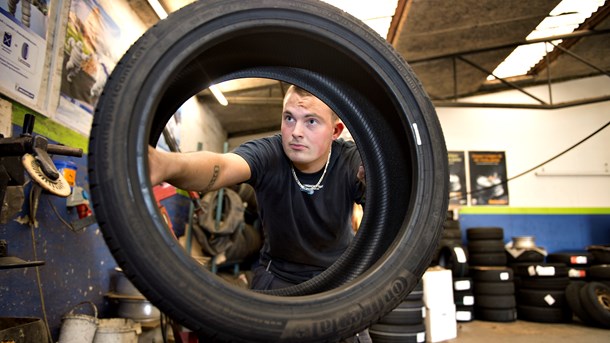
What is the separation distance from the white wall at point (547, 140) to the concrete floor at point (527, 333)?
249 cm

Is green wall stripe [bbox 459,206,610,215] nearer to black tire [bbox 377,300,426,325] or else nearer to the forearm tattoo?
black tire [bbox 377,300,426,325]

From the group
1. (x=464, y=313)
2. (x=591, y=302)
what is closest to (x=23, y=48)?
(x=464, y=313)

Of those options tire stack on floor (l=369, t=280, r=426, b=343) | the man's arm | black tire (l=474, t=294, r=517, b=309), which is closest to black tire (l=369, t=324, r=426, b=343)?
tire stack on floor (l=369, t=280, r=426, b=343)

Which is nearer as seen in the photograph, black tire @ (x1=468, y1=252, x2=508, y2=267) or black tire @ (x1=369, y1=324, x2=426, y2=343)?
black tire @ (x1=369, y1=324, x2=426, y2=343)

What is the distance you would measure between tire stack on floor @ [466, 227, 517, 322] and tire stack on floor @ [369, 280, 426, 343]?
70.0 inches

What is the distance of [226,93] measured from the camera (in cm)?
552

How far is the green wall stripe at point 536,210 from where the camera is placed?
662 cm

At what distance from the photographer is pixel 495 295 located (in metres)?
4.97

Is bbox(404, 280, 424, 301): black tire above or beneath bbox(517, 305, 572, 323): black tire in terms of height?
above

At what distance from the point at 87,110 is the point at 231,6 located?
2.38 meters

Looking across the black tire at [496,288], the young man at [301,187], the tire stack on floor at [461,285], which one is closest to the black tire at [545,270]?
the black tire at [496,288]

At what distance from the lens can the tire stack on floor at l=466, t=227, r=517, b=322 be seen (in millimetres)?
4949

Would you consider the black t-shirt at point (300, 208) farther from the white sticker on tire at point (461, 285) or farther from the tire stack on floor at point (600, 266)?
the tire stack on floor at point (600, 266)

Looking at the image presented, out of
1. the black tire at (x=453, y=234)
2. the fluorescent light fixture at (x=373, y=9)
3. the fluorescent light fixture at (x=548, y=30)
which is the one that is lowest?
the black tire at (x=453, y=234)
